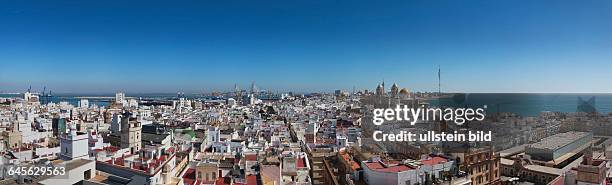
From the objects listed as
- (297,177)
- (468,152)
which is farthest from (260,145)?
(468,152)

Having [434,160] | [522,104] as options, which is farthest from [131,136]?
[522,104]

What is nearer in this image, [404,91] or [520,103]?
[404,91]

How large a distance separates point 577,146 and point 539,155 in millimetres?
4063

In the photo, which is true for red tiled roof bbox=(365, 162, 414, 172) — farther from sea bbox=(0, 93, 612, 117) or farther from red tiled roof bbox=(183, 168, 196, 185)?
sea bbox=(0, 93, 612, 117)

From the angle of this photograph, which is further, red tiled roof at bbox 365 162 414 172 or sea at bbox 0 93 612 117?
sea at bbox 0 93 612 117

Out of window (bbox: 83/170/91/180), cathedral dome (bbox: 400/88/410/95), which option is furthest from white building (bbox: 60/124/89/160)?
cathedral dome (bbox: 400/88/410/95)

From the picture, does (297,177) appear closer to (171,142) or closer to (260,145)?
(260,145)

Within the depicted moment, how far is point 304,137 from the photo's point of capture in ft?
57.1

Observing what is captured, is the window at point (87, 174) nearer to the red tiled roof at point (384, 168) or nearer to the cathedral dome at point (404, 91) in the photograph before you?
the red tiled roof at point (384, 168)

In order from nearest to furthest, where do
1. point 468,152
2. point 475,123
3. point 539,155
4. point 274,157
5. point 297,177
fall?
point 468,152 < point 297,177 < point 274,157 < point 539,155 < point 475,123

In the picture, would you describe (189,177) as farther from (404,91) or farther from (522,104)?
(522,104)

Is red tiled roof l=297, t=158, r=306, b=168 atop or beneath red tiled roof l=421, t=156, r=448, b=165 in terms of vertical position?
beneath

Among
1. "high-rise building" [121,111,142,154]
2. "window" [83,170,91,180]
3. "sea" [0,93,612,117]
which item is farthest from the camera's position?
"sea" [0,93,612,117]

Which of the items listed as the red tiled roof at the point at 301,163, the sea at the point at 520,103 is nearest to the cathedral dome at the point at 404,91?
the sea at the point at 520,103
